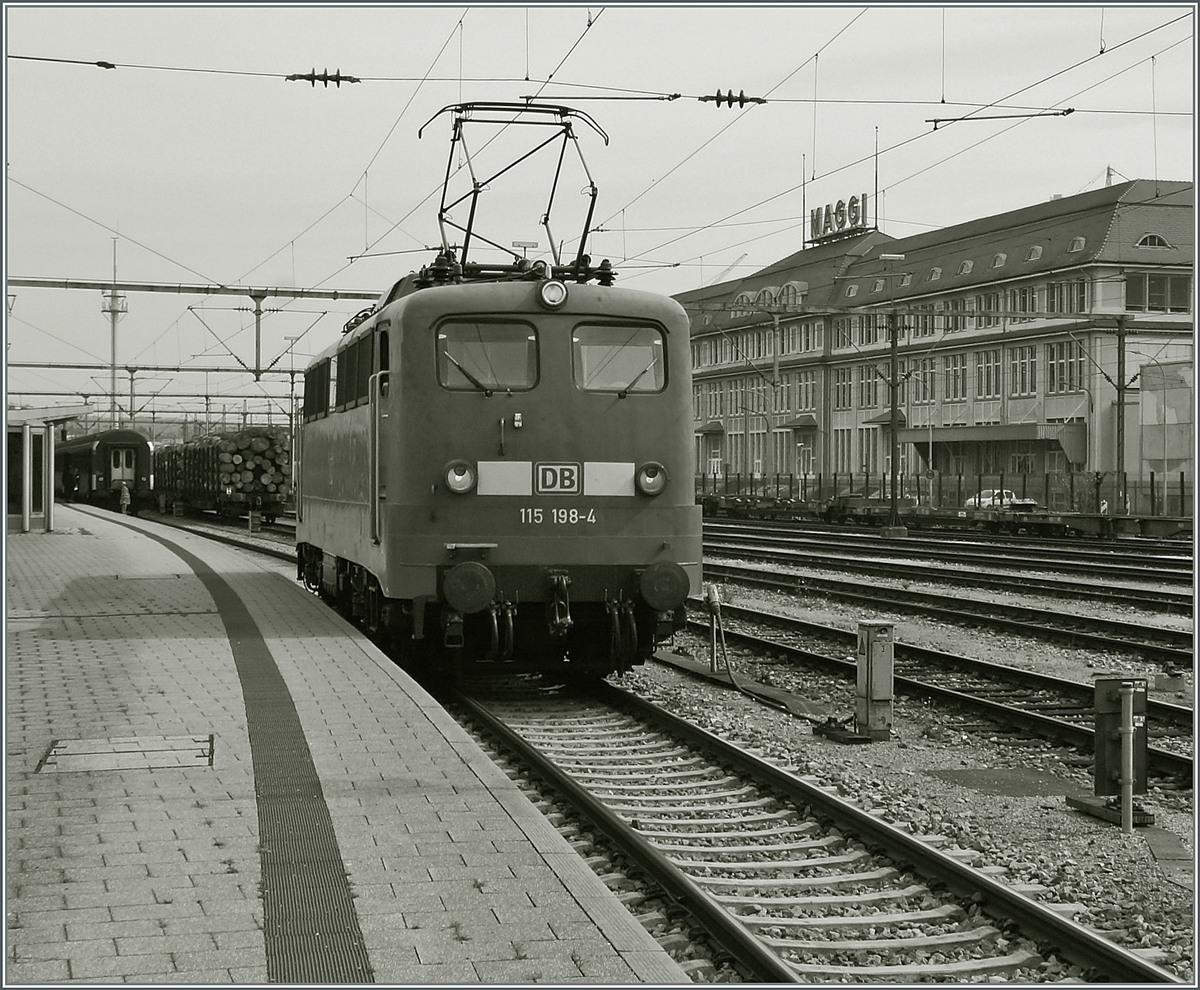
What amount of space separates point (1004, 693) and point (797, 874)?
244 inches

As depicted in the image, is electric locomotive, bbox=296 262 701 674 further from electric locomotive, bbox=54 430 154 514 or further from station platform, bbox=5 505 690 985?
electric locomotive, bbox=54 430 154 514

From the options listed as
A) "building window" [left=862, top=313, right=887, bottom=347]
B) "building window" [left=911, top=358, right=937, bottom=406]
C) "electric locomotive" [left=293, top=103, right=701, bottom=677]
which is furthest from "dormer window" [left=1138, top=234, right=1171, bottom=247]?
"electric locomotive" [left=293, top=103, right=701, bottom=677]

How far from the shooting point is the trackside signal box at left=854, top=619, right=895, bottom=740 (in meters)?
10.5

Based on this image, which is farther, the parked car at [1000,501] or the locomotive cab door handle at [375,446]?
the parked car at [1000,501]

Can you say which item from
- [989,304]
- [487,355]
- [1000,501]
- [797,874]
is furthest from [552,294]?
[989,304]

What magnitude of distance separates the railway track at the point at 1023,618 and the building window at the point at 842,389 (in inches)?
2161

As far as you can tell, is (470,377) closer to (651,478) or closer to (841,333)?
(651,478)

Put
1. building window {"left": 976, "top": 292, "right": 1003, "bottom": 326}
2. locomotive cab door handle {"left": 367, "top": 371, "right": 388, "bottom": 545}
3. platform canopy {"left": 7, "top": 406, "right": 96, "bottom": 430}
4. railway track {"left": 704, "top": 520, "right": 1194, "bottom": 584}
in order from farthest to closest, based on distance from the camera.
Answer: building window {"left": 976, "top": 292, "right": 1003, "bottom": 326}
platform canopy {"left": 7, "top": 406, "right": 96, "bottom": 430}
railway track {"left": 704, "top": 520, "right": 1194, "bottom": 584}
locomotive cab door handle {"left": 367, "top": 371, "right": 388, "bottom": 545}

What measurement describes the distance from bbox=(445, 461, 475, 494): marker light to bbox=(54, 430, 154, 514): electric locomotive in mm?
50263

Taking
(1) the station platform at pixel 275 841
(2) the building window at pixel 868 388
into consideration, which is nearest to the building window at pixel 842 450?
(2) the building window at pixel 868 388

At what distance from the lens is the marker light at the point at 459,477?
11.3m

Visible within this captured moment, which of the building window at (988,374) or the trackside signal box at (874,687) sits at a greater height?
the building window at (988,374)

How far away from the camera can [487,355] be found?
11.6 m

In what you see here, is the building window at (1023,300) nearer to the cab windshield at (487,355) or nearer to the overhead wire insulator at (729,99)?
the overhead wire insulator at (729,99)
